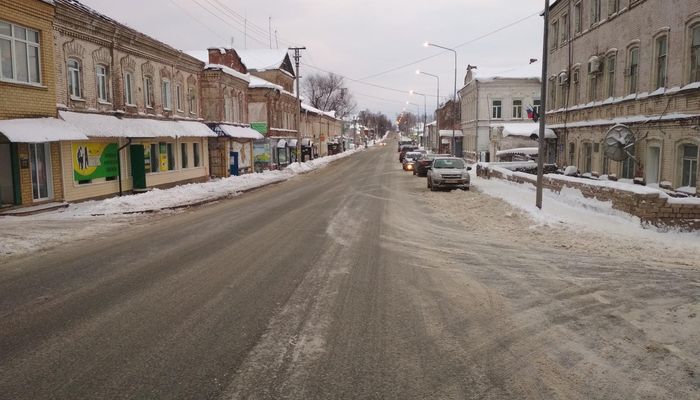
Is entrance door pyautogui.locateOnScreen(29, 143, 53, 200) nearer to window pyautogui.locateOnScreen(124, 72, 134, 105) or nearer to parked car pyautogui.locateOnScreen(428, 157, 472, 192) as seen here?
window pyautogui.locateOnScreen(124, 72, 134, 105)

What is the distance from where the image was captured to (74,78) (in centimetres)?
1934

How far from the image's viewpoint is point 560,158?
28328 millimetres

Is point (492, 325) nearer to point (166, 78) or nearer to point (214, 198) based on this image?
point (214, 198)

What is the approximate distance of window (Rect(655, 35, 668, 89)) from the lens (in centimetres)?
1775

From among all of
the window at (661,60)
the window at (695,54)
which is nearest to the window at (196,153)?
the window at (661,60)

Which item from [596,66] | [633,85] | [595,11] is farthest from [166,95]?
[633,85]

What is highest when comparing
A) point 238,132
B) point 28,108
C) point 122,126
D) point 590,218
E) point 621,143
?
point 28,108

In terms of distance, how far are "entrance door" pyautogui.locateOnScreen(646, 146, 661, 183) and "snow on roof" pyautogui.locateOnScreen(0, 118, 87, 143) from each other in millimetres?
19568

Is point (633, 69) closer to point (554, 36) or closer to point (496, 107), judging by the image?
point (554, 36)

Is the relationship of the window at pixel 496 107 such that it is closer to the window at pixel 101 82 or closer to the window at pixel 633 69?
the window at pixel 633 69

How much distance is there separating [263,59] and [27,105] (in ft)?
145

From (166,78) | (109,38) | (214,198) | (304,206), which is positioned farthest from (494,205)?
(166,78)

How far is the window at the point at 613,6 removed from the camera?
21352 mm

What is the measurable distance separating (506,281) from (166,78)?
23.7 meters
